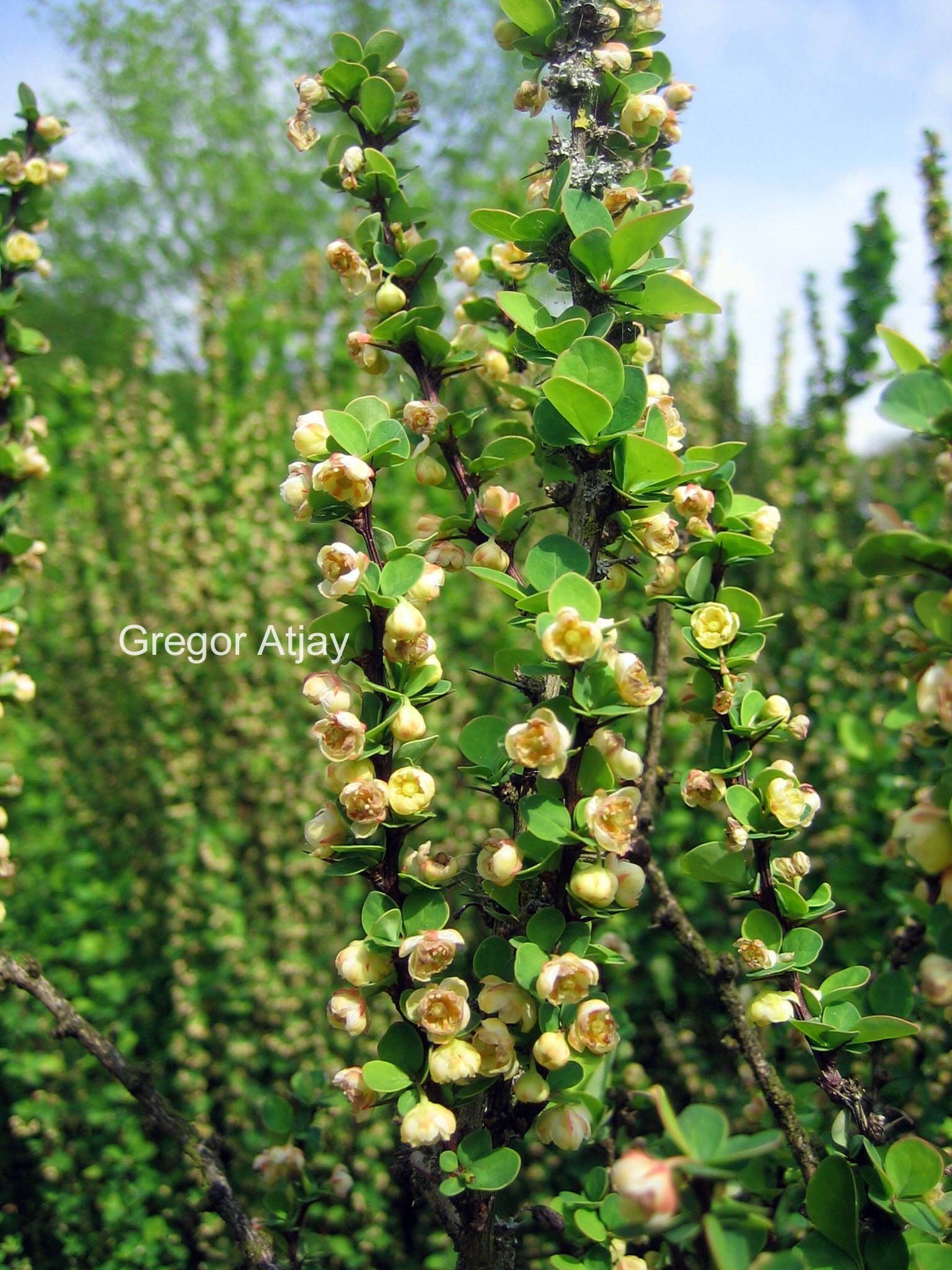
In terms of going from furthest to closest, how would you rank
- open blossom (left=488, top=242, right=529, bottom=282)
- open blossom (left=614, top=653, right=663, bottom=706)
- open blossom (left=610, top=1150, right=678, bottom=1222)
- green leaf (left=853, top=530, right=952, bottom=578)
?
1. open blossom (left=488, top=242, right=529, bottom=282)
2. open blossom (left=614, top=653, right=663, bottom=706)
3. green leaf (left=853, top=530, right=952, bottom=578)
4. open blossom (left=610, top=1150, right=678, bottom=1222)

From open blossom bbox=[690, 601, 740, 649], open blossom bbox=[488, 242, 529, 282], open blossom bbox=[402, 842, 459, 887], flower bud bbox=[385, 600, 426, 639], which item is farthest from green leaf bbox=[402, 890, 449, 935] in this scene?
open blossom bbox=[488, 242, 529, 282]

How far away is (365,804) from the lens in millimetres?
762

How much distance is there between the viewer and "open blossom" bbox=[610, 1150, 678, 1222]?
50 centimetres

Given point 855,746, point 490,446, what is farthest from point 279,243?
point 490,446

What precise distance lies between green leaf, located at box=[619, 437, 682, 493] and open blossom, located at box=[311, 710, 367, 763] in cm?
32

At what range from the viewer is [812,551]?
323cm

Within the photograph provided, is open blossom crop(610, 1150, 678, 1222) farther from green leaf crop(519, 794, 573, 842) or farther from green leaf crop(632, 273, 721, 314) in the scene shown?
green leaf crop(632, 273, 721, 314)

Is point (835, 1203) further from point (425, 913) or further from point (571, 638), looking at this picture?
point (571, 638)

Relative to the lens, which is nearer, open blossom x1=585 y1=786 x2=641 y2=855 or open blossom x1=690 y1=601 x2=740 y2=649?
open blossom x1=585 y1=786 x2=641 y2=855

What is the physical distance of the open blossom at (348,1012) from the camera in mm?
813

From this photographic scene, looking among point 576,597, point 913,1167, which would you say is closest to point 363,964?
point 576,597

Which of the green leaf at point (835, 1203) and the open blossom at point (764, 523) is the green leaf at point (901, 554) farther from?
the green leaf at point (835, 1203)

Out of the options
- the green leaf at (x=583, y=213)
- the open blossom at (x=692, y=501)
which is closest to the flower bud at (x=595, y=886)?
the open blossom at (x=692, y=501)

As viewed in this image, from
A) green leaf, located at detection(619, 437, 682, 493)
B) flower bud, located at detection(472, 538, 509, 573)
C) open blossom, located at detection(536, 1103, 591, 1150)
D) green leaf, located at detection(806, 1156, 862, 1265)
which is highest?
green leaf, located at detection(619, 437, 682, 493)
